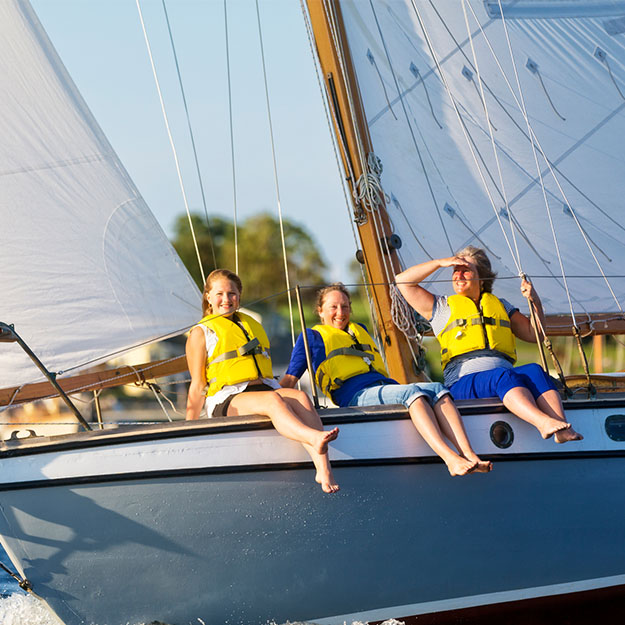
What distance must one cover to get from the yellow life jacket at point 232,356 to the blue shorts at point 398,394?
1.58 feet

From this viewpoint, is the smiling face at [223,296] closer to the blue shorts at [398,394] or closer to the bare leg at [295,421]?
the bare leg at [295,421]

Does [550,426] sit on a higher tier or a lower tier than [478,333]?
lower

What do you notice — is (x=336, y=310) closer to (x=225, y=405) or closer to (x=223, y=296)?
(x=223, y=296)

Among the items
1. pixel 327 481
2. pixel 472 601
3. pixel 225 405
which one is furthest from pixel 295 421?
pixel 472 601

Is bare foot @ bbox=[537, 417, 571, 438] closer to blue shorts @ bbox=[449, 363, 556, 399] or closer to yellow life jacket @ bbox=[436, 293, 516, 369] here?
blue shorts @ bbox=[449, 363, 556, 399]

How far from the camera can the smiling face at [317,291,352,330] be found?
4.61m

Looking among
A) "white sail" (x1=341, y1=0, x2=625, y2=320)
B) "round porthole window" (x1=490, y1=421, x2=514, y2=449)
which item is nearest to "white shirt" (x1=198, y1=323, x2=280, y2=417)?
"round porthole window" (x1=490, y1=421, x2=514, y2=449)

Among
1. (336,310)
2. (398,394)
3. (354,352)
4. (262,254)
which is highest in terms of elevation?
(262,254)

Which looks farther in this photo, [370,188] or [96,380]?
[370,188]

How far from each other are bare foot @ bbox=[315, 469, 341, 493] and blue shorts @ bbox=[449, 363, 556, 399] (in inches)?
36.6

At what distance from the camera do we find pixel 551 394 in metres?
4.21

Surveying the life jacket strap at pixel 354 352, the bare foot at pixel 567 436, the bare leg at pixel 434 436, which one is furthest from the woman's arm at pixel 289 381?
the bare foot at pixel 567 436

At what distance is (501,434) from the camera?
4184 mm

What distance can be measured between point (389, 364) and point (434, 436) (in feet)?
5.19
